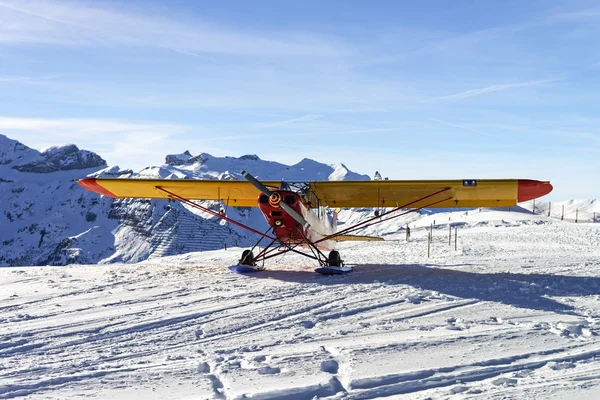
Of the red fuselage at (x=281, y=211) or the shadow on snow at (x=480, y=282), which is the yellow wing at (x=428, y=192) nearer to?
the red fuselage at (x=281, y=211)

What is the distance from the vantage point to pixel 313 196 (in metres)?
13.3

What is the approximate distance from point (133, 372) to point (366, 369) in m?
2.05

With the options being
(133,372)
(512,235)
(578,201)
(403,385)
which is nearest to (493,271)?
(403,385)

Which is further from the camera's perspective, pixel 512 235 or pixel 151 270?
pixel 512 235

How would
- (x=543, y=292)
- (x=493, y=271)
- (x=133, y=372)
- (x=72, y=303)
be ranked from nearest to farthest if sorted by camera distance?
(x=133, y=372)
(x=72, y=303)
(x=543, y=292)
(x=493, y=271)

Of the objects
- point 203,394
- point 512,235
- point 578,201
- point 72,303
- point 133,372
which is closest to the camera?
point 203,394

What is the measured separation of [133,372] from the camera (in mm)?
4555

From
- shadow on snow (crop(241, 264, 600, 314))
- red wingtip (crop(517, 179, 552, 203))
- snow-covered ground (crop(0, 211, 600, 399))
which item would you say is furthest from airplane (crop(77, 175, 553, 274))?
snow-covered ground (crop(0, 211, 600, 399))

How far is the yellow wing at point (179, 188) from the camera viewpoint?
45.7ft

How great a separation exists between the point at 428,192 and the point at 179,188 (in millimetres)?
6826

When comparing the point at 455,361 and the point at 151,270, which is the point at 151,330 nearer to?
the point at 455,361

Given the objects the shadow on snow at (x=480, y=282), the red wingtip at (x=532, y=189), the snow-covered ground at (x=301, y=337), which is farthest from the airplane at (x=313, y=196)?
the snow-covered ground at (x=301, y=337)

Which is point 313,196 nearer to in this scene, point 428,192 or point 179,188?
point 428,192

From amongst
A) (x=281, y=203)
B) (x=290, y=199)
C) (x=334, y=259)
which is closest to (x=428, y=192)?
(x=334, y=259)
